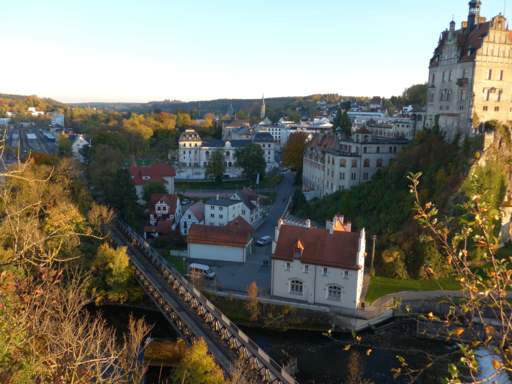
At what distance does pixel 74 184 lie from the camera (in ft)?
110

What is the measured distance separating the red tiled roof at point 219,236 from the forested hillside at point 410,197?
877cm

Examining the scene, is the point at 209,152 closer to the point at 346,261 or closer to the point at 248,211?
the point at 248,211

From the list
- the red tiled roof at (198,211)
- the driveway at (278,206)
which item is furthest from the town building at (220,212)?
the driveway at (278,206)

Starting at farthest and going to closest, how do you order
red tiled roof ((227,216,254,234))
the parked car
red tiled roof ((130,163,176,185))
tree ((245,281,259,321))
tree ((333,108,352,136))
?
tree ((333,108,352,136))
red tiled roof ((130,163,176,185))
the parked car
red tiled roof ((227,216,254,234))
tree ((245,281,259,321))

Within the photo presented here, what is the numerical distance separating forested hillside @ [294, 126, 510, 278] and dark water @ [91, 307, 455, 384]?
16.6 feet

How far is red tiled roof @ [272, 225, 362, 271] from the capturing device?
76.4ft

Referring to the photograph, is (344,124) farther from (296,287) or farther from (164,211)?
(296,287)

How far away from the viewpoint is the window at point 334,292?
925 inches

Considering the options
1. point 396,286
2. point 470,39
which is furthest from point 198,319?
point 470,39

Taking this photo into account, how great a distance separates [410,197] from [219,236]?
13907 millimetres

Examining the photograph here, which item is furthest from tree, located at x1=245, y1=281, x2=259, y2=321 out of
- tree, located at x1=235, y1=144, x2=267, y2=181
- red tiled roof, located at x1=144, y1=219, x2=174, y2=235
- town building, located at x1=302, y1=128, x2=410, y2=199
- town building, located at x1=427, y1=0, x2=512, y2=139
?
tree, located at x1=235, y1=144, x2=267, y2=181

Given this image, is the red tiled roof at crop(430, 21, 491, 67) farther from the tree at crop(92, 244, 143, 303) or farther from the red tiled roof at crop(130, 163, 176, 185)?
the tree at crop(92, 244, 143, 303)

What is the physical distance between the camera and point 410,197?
31578mm

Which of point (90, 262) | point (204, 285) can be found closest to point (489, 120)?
point (204, 285)
